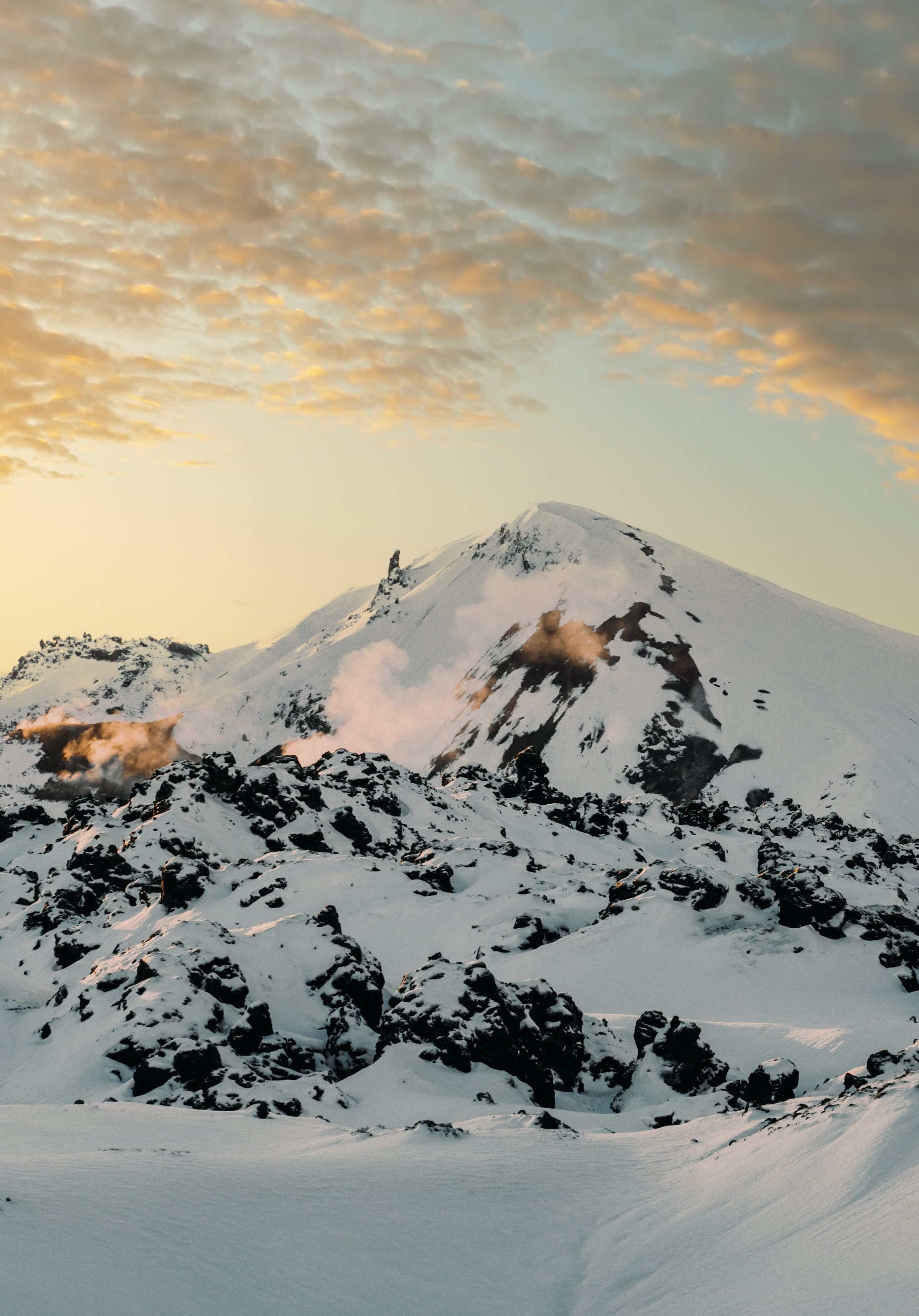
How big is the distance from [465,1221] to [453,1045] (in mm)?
11905

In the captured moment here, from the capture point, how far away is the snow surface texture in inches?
476

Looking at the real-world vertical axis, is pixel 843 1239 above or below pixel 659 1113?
above

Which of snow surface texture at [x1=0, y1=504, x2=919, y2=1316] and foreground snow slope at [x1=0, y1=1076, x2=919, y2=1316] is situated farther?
snow surface texture at [x1=0, y1=504, x2=919, y2=1316]

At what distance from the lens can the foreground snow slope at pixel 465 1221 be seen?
35.3ft

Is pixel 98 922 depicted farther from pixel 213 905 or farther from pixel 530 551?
pixel 530 551

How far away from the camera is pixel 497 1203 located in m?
14.4

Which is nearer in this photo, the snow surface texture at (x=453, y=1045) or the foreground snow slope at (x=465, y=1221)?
the foreground snow slope at (x=465, y=1221)

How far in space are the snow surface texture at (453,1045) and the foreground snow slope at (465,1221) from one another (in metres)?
0.06

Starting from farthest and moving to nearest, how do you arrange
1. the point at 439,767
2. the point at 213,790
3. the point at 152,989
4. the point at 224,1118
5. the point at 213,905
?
the point at 439,767
the point at 213,790
the point at 213,905
the point at 152,989
the point at 224,1118

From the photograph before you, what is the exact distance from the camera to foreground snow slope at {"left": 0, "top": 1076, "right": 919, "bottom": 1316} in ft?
35.3

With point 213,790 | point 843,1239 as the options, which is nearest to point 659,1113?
point 843,1239

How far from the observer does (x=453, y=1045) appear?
25422 mm

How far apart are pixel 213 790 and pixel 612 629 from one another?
94.2 m

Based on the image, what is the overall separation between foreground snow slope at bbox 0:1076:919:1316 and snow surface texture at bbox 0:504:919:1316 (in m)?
0.06
